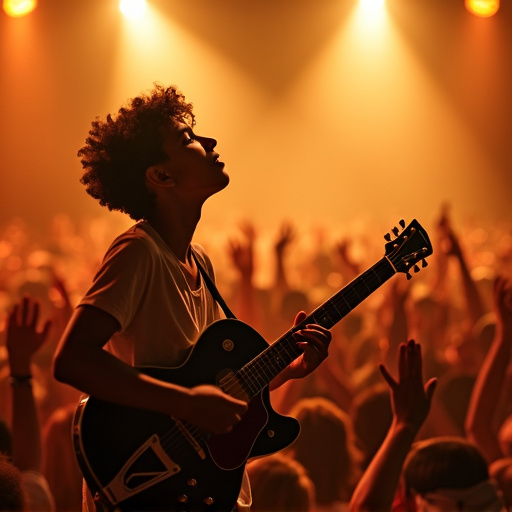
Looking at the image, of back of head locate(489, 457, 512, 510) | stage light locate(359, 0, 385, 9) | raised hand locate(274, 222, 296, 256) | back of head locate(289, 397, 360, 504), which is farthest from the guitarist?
stage light locate(359, 0, 385, 9)

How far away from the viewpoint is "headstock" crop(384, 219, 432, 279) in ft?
6.53

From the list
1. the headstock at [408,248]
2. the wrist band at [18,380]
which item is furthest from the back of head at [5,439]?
the headstock at [408,248]

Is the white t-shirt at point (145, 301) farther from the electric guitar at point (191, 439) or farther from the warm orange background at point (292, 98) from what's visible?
the warm orange background at point (292, 98)

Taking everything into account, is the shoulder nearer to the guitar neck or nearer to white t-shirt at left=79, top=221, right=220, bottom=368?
white t-shirt at left=79, top=221, right=220, bottom=368

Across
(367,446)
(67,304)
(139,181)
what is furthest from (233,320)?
(67,304)

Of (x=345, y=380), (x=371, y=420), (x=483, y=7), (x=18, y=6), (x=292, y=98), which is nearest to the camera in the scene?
(x=371, y=420)

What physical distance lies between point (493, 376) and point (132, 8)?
5.65 metres

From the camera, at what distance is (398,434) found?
212 cm

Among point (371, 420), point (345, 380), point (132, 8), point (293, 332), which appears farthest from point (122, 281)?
point (132, 8)

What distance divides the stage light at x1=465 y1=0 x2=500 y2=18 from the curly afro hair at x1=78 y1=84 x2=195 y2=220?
6658 mm

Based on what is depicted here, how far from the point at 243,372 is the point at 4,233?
5.67 metres

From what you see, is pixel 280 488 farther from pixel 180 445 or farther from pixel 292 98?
pixel 292 98

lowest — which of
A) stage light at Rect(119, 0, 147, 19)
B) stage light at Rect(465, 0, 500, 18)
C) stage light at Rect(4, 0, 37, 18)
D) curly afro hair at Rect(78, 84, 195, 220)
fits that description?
curly afro hair at Rect(78, 84, 195, 220)

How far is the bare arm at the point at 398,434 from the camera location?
205 centimetres
